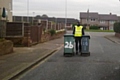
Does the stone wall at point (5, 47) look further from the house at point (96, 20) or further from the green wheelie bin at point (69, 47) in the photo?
the house at point (96, 20)

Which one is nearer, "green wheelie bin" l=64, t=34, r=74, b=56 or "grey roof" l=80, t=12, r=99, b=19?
"green wheelie bin" l=64, t=34, r=74, b=56

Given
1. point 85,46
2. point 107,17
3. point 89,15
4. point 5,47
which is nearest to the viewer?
point 5,47

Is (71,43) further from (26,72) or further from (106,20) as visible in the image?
(106,20)

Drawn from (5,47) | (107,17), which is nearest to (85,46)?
(5,47)

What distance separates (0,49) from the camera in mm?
15562

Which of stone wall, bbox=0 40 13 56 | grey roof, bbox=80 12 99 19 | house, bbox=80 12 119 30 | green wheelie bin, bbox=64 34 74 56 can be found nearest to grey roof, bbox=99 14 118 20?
house, bbox=80 12 119 30

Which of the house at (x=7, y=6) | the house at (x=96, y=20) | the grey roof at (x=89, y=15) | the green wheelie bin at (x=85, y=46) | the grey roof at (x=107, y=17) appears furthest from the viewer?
the grey roof at (x=107, y=17)

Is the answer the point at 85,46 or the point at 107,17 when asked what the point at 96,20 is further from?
the point at 85,46

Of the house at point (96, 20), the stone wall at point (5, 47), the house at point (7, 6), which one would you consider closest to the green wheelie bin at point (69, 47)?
the stone wall at point (5, 47)

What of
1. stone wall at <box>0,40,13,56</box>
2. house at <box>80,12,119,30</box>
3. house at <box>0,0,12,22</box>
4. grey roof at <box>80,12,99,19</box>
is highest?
grey roof at <box>80,12,99,19</box>

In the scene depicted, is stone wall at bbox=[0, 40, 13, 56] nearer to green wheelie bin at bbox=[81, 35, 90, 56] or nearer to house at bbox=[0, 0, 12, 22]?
green wheelie bin at bbox=[81, 35, 90, 56]

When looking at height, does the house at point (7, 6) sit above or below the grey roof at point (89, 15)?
below

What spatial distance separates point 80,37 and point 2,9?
13346 mm

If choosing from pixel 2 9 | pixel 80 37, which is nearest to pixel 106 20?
pixel 2 9
